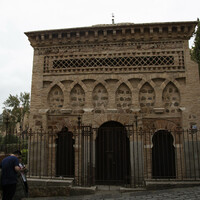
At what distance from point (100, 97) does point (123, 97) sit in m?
1.05

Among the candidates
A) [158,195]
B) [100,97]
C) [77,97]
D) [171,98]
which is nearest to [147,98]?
[171,98]

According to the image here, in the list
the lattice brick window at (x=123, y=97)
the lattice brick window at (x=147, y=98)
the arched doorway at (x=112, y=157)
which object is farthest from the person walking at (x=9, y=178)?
the lattice brick window at (x=147, y=98)

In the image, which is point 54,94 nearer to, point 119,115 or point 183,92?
point 119,115

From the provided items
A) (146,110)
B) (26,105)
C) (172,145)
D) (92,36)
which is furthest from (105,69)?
(26,105)

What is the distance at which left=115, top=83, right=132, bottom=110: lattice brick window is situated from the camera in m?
9.62

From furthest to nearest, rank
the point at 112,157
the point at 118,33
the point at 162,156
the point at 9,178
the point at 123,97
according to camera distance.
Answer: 1. the point at 118,33
2. the point at 123,97
3. the point at 112,157
4. the point at 162,156
5. the point at 9,178

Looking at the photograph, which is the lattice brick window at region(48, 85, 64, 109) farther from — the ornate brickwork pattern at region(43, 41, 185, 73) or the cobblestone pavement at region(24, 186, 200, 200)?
the cobblestone pavement at region(24, 186, 200, 200)

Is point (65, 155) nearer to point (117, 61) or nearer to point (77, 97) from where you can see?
point (77, 97)

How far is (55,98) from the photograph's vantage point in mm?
10039

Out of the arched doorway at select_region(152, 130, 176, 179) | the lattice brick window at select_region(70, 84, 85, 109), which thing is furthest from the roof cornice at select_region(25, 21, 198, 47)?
the arched doorway at select_region(152, 130, 176, 179)

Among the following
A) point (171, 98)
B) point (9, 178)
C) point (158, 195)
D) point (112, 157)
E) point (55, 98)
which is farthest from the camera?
point (55, 98)

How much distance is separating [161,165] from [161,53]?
4967mm

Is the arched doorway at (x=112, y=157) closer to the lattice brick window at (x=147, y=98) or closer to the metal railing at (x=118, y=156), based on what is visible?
the metal railing at (x=118, y=156)

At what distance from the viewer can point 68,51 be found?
10.2 meters
